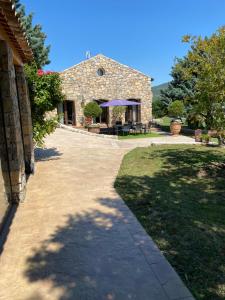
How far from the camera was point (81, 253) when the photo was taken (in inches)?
171

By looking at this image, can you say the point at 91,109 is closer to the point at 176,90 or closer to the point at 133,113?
the point at 133,113

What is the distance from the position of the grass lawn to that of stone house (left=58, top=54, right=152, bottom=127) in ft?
48.7

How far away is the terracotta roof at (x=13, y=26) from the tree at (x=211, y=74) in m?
4.65

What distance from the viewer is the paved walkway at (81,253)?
11.5ft

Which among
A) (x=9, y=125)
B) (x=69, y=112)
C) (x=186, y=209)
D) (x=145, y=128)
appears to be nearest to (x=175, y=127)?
(x=145, y=128)

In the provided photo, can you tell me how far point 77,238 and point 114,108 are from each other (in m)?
21.7

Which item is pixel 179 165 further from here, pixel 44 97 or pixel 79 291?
pixel 79 291

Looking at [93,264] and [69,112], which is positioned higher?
[69,112]

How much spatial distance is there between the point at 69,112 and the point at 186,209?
21.6m

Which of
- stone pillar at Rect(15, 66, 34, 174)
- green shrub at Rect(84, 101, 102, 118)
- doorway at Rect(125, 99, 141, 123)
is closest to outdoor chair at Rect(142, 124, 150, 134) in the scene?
doorway at Rect(125, 99, 141, 123)

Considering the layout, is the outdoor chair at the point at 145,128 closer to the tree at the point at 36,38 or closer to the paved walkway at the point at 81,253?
the tree at the point at 36,38

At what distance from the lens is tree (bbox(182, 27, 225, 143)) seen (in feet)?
27.1

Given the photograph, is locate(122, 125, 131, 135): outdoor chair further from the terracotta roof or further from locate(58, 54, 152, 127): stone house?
the terracotta roof

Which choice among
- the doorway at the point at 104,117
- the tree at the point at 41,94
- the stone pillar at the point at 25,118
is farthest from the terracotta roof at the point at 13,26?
the doorway at the point at 104,117
